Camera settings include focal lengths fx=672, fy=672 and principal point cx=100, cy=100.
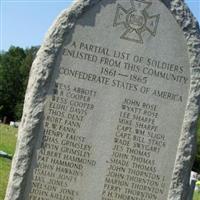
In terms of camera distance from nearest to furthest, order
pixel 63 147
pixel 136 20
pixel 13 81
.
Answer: pixel 63 147
pixel 136 20
pixel 13 81

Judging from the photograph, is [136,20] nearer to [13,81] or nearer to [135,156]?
[135,156]

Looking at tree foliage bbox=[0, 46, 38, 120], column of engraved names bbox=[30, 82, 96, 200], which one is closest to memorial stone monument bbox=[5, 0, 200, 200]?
column of engraved names bbox=[30, 82, 96, 200]

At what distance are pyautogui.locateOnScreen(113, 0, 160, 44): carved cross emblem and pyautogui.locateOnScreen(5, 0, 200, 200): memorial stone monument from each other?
1 cm

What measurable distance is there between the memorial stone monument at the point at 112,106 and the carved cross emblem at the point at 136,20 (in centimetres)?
1

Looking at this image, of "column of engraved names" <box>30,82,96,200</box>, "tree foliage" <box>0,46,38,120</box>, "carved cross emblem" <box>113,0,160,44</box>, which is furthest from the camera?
"tree foliage" <box>0,46,38,120</box>

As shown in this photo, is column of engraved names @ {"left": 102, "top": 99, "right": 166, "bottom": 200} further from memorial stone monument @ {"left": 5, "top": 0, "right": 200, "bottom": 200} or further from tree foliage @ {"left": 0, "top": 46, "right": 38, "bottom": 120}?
tree foliage @ {"left": 0, "top": 46, "right": 38, "bottom": 120}

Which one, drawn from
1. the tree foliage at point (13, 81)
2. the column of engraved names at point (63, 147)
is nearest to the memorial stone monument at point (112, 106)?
the column of engraved names at point (63, 147)

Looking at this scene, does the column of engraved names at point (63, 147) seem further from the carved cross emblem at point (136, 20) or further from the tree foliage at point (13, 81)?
the tree foliage at point (13, 81)

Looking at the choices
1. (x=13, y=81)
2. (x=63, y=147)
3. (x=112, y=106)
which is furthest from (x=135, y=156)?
(x=13, y=81)

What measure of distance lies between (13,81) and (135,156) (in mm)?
72788

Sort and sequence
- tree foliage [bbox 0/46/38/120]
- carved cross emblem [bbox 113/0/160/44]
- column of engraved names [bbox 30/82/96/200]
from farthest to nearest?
tree foliage [bbox 0/46/38/120], carved cross emblem [bbox 113/0/160/44], column of engraved names [bbox 30/82/96/200]

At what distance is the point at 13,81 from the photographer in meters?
79.3

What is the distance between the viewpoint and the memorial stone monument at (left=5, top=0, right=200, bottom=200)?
7242mm

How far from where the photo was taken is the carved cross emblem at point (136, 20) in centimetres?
738
